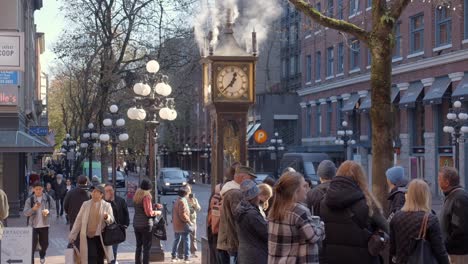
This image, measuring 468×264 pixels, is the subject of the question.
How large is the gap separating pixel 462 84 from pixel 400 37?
9445 mm

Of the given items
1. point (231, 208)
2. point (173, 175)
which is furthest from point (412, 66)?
point (231, 208)

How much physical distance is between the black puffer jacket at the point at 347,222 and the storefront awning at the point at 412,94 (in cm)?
3947

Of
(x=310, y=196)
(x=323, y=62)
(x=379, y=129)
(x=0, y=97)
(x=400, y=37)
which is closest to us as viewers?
(x=310, y=196)

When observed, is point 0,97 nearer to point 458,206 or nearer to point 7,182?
point 7,182

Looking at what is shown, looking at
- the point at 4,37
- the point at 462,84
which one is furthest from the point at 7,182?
the point at 4,37

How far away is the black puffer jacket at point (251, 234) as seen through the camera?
352 inches

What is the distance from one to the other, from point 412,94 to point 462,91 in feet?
22.4

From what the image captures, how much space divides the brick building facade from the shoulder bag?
86.0 ft

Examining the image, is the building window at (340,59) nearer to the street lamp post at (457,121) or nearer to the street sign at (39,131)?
the street lamp post at (457,121)

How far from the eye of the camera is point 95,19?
3978 centimetres

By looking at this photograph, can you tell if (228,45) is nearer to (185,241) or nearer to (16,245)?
(16,245)

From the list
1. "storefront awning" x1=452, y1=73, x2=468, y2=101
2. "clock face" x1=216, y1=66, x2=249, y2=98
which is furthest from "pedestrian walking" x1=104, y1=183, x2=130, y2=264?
"storefront awning" x1=452, y1=73, x2=468, y2=101

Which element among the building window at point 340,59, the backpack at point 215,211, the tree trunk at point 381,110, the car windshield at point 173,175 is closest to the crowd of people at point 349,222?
the tree trunk at point 381,110

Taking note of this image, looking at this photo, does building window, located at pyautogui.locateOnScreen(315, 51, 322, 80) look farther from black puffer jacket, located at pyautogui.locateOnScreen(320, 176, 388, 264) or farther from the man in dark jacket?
black puffer jacket, located at pyautogui.locateOnScreen(320, 176, 388, 264)
